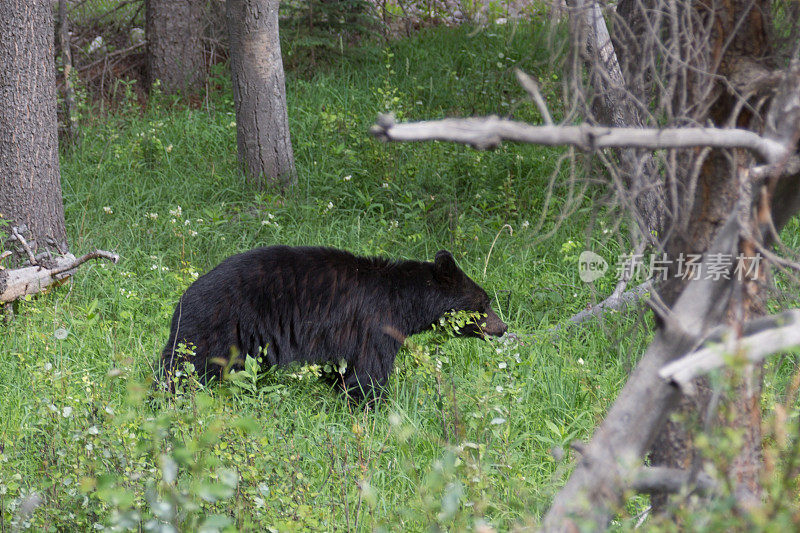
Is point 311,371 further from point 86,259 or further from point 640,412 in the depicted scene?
point 640,412

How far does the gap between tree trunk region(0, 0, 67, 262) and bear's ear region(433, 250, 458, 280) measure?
3106mm

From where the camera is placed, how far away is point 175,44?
30.5ft

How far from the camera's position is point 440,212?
262 inches

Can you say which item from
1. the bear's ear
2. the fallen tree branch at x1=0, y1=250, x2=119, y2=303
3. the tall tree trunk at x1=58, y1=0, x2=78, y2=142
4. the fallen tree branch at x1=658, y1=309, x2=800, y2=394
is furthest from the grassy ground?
the fallen tree branch at x1=658, y1=309, x2=800, y2=394

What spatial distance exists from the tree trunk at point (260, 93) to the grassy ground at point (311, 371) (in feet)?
0.82

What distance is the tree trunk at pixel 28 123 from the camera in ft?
18.2

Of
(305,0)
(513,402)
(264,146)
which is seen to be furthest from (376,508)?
(305,0)

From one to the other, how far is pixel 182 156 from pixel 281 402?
4.23 meters

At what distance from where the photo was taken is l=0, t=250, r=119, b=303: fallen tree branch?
5.06 metres

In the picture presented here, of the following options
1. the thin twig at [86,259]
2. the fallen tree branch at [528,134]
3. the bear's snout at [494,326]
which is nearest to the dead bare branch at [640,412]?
the fallen tree branch at [528,134]

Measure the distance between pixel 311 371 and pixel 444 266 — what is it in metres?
1.13

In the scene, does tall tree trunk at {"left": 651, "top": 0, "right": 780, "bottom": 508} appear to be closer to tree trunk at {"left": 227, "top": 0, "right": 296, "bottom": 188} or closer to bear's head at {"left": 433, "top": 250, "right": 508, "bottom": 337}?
bear's head at {"left": 433, "top": 250, "right": 508, "bottom": 337}

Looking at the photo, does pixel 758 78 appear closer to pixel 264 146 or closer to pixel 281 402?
pixel 281 402

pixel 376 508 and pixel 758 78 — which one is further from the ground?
pixel 758 78
